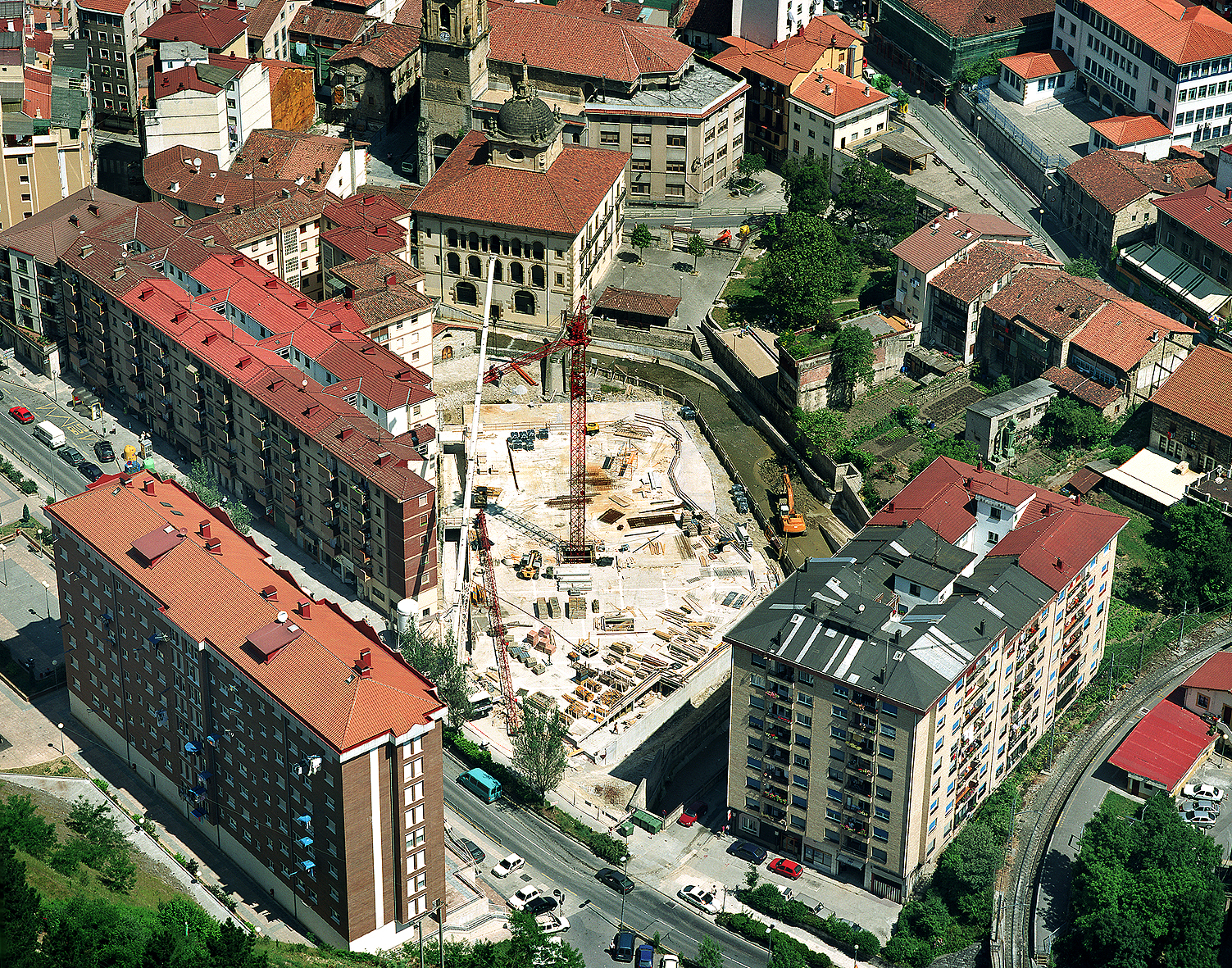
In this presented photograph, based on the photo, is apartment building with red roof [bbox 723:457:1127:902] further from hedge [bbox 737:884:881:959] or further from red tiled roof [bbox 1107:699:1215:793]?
red tiled roof [bbox 1107:699:1215:793]

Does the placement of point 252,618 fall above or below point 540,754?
above

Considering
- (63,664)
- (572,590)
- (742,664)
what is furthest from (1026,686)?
(63,664)


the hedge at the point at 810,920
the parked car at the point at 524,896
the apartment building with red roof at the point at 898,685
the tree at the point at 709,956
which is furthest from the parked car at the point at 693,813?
the tree at the point at 709,956

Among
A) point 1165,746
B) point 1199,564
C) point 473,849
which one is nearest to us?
point 473,849

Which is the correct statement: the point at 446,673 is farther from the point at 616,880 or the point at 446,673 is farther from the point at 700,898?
the point at 700,898

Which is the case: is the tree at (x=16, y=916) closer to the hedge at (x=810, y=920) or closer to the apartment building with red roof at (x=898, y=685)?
the hedge at (x=810, y=920)

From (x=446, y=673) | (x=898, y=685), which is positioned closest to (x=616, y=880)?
(x=446, y=673)

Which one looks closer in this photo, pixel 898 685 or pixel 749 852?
pixel 898 685
